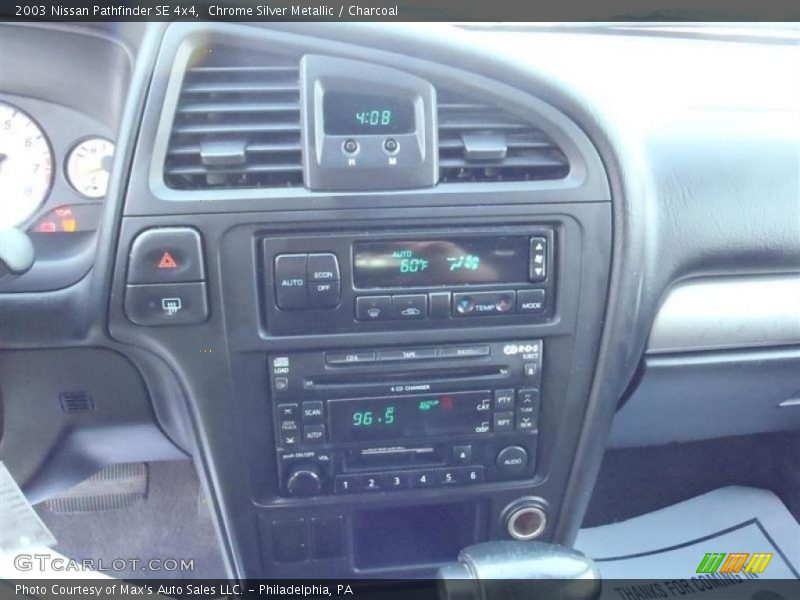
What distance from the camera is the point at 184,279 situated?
127 cm

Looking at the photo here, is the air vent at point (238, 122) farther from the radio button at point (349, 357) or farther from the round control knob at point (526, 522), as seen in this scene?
the round control knob at point (526, 522)

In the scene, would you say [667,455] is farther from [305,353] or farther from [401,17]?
[401,17]

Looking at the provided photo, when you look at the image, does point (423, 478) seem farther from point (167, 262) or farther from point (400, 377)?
point (167, 262)

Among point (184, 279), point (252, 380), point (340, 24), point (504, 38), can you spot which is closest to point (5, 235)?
point (184, 279)

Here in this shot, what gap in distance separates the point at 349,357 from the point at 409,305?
134 mm

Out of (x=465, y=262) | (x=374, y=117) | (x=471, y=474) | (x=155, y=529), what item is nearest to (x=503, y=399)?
(x=471, y=474)

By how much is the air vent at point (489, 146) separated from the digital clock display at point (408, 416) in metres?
0.37

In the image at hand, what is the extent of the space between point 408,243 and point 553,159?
0.27 metres

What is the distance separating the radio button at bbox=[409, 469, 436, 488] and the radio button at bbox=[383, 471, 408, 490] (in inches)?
0.5

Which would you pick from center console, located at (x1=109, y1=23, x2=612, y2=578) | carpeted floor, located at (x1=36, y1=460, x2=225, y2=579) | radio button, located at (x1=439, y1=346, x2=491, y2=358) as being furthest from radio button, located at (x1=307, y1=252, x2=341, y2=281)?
carpeted floor, located at (x1=36, y1=460, x2=225, y2=579)

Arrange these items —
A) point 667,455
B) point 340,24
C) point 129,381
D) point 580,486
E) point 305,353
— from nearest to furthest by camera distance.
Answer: point 340,24 < point 305,353 < point 129,381 < point 580,486 < point 667,455

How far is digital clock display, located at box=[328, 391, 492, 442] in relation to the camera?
140 centimetres

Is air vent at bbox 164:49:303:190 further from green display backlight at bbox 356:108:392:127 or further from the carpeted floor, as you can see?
the carpeted floor

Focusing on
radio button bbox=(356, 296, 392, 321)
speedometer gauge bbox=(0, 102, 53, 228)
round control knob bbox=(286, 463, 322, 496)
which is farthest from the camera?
speedometer gauge bbox=(0, 102, 53, 228)
